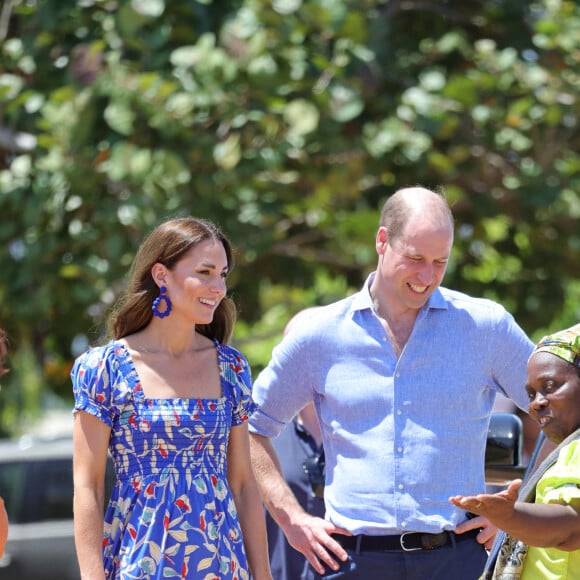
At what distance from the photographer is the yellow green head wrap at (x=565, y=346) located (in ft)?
10.8

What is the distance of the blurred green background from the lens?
7.43 m

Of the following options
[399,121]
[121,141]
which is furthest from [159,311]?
[399,121]

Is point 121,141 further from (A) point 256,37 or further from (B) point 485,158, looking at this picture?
(B) point 485,158

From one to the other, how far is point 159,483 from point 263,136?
423 centimetres

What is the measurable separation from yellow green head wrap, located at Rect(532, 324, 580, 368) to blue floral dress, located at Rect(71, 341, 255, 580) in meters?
0.99

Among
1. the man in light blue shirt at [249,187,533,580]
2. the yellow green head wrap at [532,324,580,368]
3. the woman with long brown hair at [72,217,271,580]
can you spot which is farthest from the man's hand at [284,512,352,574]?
the yellow green head wrap at [532,324,580,368]

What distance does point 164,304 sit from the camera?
3.85 m

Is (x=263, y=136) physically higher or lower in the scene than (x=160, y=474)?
higher

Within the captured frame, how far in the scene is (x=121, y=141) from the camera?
740cm

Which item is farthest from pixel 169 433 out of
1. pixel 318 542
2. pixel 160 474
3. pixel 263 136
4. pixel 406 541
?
pixel 263 136

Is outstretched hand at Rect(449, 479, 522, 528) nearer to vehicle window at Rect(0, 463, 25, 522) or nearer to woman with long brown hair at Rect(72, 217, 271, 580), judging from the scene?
woman with long brown hair at Rect(72, 217, 271, 580)

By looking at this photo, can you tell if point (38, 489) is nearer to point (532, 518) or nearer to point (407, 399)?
point (407, 399)

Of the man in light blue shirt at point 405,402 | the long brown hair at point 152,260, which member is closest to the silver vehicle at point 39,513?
the man in light blue shirt at point 405,402

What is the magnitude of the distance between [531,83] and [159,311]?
5043 mm
